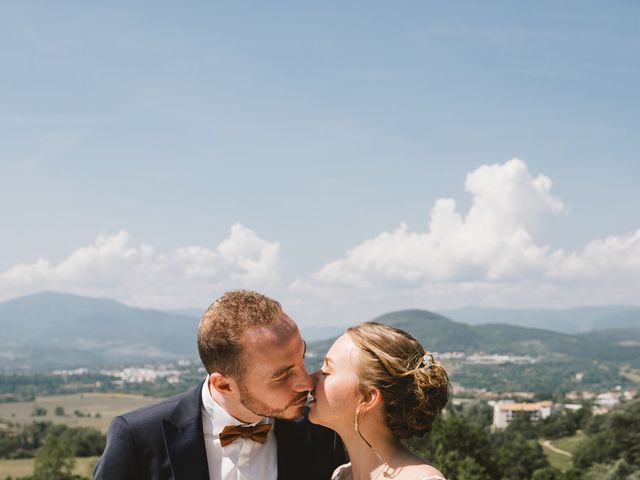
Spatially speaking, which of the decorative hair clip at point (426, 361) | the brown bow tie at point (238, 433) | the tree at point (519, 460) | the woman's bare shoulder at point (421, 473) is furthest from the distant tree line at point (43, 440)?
the decorative hair clip at point (426, 361)

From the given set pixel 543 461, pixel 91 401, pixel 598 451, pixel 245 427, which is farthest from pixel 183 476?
pixel 91 401

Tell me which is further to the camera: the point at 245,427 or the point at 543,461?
the point at 543,461

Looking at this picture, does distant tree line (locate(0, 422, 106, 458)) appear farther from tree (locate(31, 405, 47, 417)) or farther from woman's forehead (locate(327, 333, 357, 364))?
woman's forehead (locate(327, 333, 357, 364))

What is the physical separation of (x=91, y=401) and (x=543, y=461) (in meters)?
118

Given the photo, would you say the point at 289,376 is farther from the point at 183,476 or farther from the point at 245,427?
the point at 183,476

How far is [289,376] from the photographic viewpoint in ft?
14.7

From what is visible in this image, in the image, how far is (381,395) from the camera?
14.9 ft

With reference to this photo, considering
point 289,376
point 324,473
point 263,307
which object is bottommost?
point 324,473

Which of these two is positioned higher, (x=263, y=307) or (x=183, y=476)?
(x=263, y=307)

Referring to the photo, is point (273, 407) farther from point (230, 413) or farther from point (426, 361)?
point (426, 361)

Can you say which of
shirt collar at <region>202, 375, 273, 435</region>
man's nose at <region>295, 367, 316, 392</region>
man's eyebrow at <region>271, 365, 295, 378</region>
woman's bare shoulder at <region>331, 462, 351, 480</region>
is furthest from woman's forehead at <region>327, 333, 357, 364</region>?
woman's bare shoulder at <region>331, 462, 351, 480</region>

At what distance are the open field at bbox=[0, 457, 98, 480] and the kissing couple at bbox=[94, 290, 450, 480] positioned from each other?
5796cm

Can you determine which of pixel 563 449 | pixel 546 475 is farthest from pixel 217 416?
pixel 563 449

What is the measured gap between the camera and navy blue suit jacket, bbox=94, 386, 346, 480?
173 inches
